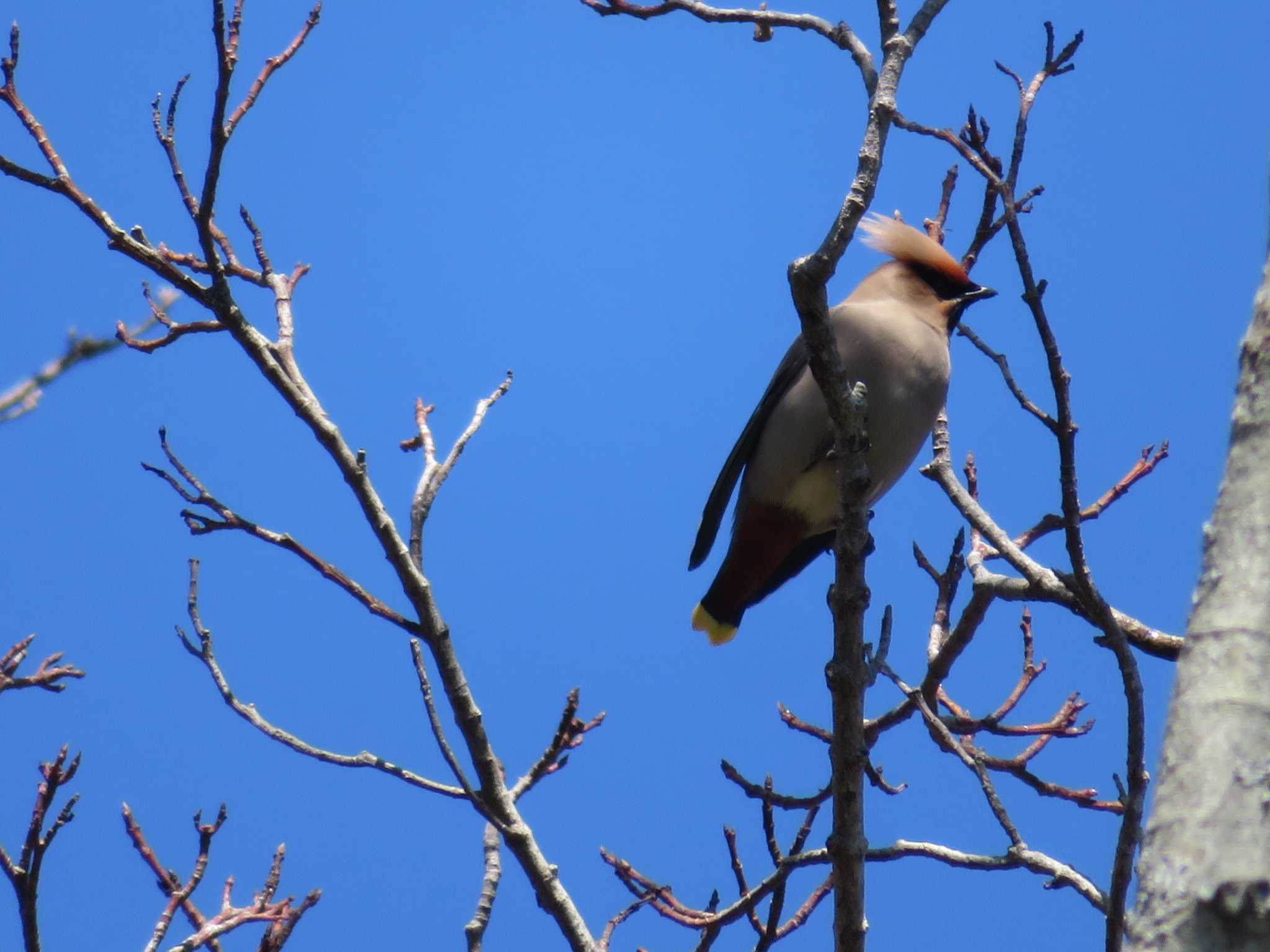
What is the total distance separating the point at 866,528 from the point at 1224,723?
1.95m

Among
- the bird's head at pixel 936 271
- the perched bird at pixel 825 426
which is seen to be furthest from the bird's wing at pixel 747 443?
the bird's head at pixel 936 271

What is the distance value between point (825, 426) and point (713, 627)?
0.86 m

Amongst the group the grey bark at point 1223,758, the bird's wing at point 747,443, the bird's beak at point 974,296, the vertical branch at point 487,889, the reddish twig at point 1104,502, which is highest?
the bird's beak at point 974,296

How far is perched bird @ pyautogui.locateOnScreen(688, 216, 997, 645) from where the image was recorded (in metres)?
4.39

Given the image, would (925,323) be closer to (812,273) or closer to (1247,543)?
(812,273)

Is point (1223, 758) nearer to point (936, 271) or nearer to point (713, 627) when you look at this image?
point (713, 627)

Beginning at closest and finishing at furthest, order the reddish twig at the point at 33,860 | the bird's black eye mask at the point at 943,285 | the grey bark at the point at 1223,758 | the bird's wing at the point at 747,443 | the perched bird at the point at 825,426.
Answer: the grey bark at the point at 1223,758 → the reddish twig at the point at 33,860 → the perched bird at the point at 825,426 → the bird's wing at the point at 747,443 → the bird's black eye mask at the point at 943,285

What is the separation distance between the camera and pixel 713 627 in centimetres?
492

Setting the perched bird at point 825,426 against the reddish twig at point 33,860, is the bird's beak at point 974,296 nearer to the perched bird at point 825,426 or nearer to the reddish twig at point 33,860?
the perched bird at point 825,426

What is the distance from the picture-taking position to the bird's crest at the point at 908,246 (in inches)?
195

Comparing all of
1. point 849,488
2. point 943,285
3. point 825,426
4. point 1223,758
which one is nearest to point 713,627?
point 825,426

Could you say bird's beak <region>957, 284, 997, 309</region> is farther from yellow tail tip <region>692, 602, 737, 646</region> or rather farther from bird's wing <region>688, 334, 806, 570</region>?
yellow tail tip <region>692, 602, 737, 646</region>

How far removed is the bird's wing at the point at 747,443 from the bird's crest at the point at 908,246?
53cm

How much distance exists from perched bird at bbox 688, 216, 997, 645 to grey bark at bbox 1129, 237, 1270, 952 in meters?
2.97
